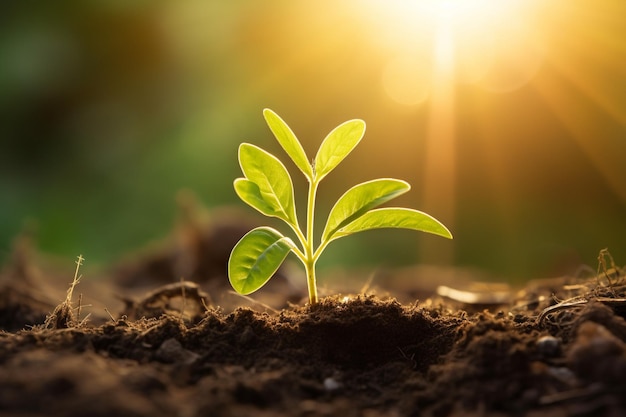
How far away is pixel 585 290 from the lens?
6.74 ft

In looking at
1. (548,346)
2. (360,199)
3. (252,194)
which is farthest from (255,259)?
(548,346)

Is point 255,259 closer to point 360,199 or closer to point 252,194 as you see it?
point 252,194

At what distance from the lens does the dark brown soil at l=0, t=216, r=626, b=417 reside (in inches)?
46.8

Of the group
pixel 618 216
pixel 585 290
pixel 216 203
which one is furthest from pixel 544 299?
pixel 216 203

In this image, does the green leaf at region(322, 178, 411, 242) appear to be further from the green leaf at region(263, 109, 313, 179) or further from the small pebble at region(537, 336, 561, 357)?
A: the small pebble at region(537, 336, 561, 357)

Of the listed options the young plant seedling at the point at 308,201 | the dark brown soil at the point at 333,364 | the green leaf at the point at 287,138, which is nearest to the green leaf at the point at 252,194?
the young plant seedling at the point at 308,201

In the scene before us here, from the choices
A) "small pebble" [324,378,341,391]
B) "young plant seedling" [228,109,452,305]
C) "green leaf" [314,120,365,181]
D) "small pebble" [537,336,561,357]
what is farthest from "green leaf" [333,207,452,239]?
"small pebble" [324,378,341,391]

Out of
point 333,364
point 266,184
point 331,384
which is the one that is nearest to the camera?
point 331,384

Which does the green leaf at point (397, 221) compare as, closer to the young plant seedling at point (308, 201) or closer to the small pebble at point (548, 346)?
the young plant seedling at point (308, 201)

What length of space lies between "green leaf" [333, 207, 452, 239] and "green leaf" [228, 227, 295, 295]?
21 centimetres

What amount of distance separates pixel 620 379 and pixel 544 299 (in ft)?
3.03

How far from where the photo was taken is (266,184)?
5.77ft

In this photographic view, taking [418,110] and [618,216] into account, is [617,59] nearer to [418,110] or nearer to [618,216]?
[618,216]

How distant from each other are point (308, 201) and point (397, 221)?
27 centimetres
